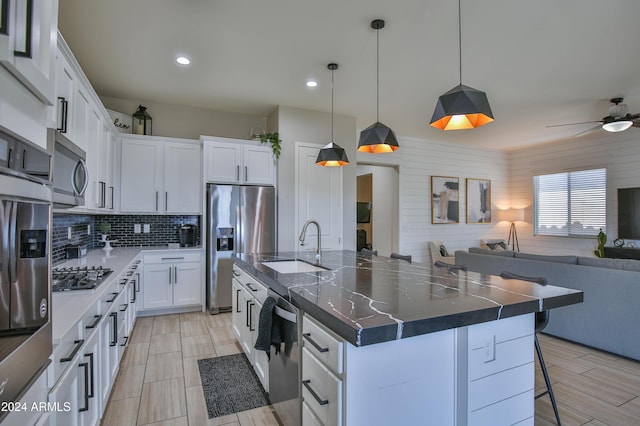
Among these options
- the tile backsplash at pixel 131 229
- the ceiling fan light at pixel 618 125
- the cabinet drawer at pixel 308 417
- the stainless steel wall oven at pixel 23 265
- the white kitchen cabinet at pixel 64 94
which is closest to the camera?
the stainless steel wall oven at pixel 23 265

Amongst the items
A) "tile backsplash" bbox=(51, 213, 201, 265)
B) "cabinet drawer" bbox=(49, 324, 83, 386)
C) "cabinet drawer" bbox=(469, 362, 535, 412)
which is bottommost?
"cabinet drawer" bbox=(469, 362, 535, 412)

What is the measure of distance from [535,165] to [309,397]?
7.94 m

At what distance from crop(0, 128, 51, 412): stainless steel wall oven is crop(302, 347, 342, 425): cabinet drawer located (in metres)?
0.96

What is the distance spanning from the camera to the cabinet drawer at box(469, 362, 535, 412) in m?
1.49

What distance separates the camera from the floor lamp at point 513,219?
751 cm

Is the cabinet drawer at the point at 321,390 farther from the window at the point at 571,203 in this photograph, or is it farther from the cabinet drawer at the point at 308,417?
the window at the point at 571,203

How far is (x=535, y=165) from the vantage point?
7480mm

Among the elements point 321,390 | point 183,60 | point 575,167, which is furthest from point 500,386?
point 575,167

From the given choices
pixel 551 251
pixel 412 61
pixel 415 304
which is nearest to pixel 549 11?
pixel 412 61

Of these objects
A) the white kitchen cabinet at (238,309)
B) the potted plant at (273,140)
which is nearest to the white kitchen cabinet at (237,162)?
the potted plant at (273,140)

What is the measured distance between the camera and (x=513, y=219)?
7551 millimetres

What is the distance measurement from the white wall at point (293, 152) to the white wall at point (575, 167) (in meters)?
4.67

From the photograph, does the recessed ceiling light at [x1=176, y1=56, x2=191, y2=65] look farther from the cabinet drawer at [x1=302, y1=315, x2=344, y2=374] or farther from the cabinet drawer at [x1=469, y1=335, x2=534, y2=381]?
the cabinet drawer at [x1=469, y1=335, x2=534, y2=381]

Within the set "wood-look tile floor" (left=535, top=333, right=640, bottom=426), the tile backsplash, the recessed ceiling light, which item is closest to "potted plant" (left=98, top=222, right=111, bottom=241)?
the tile backsplash
